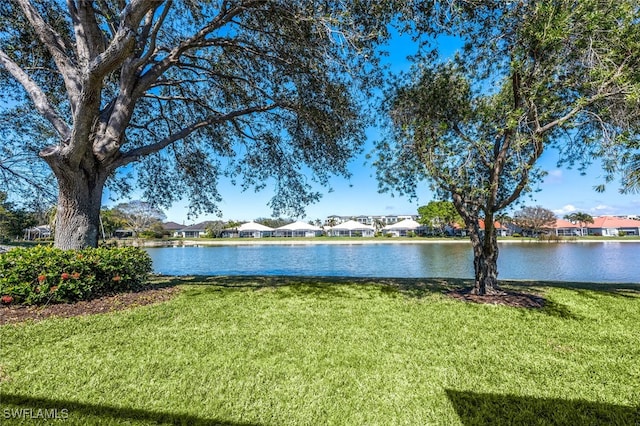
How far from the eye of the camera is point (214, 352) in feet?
10.7

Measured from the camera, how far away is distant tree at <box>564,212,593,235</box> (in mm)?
54322

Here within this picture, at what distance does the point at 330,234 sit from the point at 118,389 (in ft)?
209

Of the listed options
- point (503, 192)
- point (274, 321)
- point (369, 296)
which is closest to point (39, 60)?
point (274, 321)

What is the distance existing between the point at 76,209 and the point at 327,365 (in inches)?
224

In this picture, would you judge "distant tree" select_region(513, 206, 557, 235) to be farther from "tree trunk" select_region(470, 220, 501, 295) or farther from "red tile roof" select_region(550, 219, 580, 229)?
"tree trunk" select_region(470, 220, 501, 295)

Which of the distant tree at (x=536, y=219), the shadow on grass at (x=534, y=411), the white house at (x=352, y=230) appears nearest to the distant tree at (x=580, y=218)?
the distant tree at (x=536, y=219)

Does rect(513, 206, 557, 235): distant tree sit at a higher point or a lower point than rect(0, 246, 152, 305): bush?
higher

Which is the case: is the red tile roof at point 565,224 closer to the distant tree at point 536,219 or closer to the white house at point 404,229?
the distant tree at point 536,219

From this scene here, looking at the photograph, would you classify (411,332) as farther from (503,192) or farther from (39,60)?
(39,60)

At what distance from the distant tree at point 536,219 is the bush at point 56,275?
2191 inches

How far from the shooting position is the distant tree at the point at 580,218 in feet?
178

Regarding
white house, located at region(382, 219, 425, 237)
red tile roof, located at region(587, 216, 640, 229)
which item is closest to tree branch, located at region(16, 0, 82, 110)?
white house, located at region(382, 219, 425, 237)

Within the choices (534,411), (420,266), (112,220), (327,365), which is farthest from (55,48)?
(112,220)

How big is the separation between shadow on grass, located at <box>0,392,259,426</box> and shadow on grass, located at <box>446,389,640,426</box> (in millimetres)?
1634
